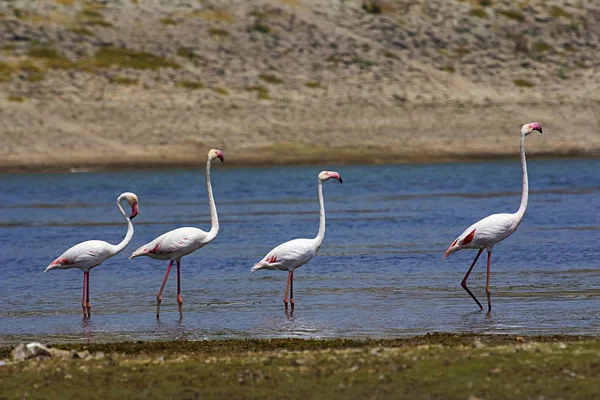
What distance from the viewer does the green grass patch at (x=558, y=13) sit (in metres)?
51.6

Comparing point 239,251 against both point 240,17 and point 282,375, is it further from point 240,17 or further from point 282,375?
point 240,17

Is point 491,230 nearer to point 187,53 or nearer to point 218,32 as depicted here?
point 187,53

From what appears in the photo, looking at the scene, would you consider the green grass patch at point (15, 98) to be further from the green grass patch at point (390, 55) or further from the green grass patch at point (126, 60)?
the green grass patch at point (390, 55)

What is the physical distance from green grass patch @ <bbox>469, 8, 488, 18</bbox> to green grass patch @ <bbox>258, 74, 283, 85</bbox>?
1256 cm

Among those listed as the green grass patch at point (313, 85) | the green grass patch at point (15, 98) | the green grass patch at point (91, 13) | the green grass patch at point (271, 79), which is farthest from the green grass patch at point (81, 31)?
the green grass patch at point (313, 85)

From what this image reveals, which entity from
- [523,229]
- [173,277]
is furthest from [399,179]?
[173,277]

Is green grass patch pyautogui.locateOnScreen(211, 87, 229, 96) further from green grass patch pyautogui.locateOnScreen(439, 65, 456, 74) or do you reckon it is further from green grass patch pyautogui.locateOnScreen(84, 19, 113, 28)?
green grass patch pyautogui.locateOnScreen(439, 65, 456, 74)

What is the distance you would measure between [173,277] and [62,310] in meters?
2.72

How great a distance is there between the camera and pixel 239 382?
25.1ft

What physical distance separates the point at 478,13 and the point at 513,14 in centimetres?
199

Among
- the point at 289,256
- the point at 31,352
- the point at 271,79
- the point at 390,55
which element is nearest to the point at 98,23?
the point at 271,79

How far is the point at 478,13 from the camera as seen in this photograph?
166 feet

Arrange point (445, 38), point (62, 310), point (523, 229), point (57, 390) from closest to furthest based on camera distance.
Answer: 1. point (57, 390)
2. point (62, 310)
3. point (523, 229)
4. point (445, 38)

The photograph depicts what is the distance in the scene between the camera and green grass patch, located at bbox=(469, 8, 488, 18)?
50.5 metres
